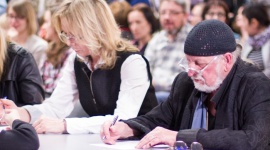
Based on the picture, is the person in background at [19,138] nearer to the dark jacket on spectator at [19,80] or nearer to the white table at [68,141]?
the white table at [68,141]

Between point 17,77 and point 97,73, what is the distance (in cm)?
58

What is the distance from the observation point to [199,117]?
303cm

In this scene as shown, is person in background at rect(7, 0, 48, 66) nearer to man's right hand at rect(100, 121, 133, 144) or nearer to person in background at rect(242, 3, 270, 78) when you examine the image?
person in background at rect(242, 3, 270, 78)

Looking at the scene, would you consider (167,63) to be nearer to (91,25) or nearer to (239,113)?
(91,25)

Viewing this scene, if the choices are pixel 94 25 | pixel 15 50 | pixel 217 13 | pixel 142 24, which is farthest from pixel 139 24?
pixel 94 25

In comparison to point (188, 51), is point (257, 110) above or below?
below

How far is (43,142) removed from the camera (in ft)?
9.84

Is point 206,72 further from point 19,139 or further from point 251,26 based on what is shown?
point 251,26

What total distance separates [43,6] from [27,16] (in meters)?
1.14

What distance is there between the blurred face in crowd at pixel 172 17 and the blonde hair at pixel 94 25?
9.05 ft

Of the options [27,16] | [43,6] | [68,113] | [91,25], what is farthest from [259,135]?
[43,6]

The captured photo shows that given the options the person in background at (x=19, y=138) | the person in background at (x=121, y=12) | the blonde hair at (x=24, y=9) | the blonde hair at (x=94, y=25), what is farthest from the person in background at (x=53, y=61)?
the person in background at (x=19, y=138)

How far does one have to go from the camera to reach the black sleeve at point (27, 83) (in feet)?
13.0

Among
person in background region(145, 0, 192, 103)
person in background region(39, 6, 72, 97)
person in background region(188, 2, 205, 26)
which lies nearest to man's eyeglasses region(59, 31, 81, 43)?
person in background region(39, 6, 72, 97)
